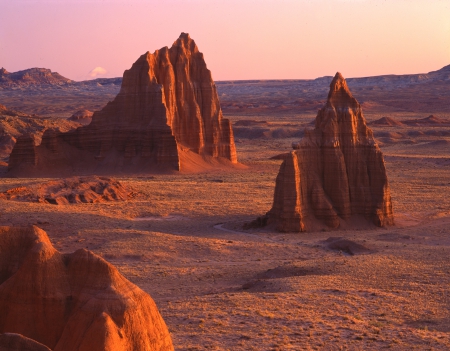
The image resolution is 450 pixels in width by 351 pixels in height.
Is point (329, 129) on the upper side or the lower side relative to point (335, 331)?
upper

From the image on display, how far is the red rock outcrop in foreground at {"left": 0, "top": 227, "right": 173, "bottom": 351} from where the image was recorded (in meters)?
9.80

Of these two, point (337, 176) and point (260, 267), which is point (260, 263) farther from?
point (337, 176)

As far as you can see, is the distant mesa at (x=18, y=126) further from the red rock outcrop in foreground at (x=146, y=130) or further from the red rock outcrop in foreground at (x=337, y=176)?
the red rock outcrop in foreground at (x=337, y=176)

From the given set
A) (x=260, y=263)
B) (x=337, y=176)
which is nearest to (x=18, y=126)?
(x=337, y=176)

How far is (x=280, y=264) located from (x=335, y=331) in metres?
7.73

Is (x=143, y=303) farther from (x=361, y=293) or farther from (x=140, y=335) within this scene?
(x=361, y=293)

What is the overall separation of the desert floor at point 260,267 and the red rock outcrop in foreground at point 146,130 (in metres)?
6.55

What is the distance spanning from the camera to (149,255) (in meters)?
23.5

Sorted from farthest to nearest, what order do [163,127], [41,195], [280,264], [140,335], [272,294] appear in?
[163,127], [41,195], [280,264], [272,294], [140,335]

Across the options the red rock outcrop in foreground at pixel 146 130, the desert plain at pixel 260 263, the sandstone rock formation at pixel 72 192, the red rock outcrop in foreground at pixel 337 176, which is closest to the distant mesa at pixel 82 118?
the red rock outcrop in foreground at pixel 146 130

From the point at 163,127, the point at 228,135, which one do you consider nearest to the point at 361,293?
the point at 163,127

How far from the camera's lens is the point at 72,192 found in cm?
3500

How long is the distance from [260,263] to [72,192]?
15.4 meters

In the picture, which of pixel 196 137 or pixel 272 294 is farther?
pixel 196 137
